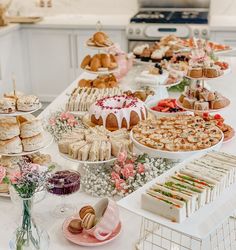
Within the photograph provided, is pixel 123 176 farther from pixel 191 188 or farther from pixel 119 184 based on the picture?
pixel 191 188

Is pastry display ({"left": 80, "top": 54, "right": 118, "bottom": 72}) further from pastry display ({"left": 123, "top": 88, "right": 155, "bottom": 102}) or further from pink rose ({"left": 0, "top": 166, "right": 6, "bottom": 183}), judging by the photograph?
pink rose ({"left": 0, "top": 166, "right": 6, "bottom": 183})

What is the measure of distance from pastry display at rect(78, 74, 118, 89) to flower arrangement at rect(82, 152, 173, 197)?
1117 mm

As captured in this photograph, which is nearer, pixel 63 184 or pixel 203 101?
pixel 63 184

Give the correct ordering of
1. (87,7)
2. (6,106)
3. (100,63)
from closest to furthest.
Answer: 1. (6,106)
2. (100,63)
3. (87,7)

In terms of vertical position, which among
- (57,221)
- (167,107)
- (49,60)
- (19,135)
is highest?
(19,135)

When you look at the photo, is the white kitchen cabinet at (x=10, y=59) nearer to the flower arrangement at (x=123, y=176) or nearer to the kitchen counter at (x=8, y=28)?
the kitchen counter at (x=8, y=28)

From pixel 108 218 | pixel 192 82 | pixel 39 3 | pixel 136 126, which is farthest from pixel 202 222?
pixel 39 3

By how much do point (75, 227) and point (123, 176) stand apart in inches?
13.2

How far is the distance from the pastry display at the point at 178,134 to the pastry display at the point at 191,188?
0.23m

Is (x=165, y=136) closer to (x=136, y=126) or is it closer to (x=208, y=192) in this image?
(x=136, y=126)

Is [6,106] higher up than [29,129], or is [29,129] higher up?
[6,106]

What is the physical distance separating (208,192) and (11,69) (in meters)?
3.94

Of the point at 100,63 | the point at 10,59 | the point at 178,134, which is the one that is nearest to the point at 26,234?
the point at 178,134

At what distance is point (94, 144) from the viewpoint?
1878 mm
